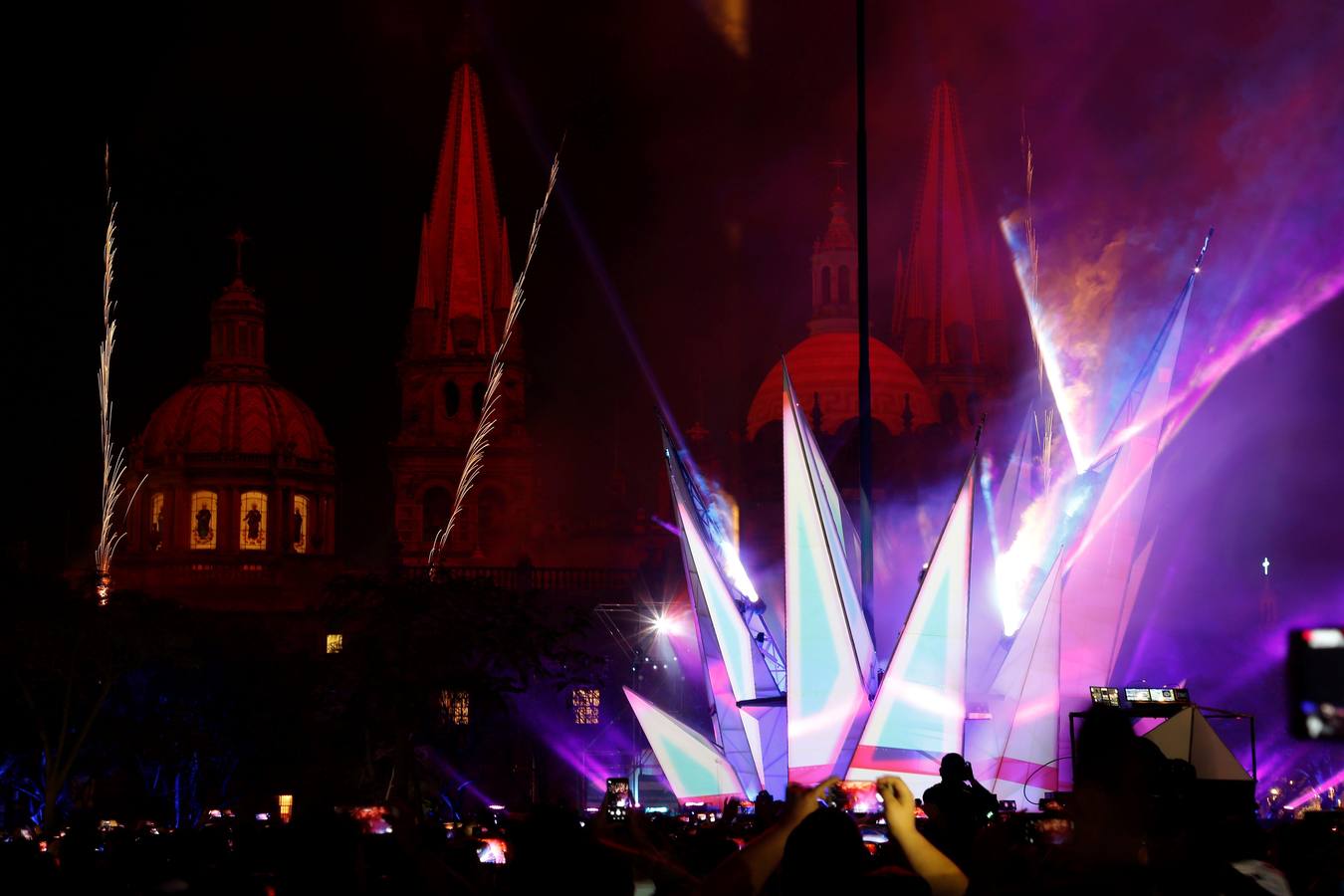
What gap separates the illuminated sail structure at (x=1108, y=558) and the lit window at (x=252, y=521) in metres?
59.1

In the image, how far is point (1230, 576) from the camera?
140 ft

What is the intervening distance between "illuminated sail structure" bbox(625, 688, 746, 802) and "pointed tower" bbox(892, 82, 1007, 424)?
4479 cm

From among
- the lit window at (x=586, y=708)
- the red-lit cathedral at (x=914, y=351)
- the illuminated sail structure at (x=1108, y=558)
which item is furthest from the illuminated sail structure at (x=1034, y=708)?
the red-lit cathedral at (x=914, y=351)

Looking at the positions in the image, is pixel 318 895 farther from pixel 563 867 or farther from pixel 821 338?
pixel 821 338

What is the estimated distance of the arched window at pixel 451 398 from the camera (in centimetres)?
7775

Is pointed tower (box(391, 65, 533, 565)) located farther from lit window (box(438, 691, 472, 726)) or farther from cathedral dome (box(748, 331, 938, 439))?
lit window (box(438, 691, 472, 726))

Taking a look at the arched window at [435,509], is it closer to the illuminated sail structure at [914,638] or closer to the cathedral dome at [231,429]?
the cathedral dome at [231,429]

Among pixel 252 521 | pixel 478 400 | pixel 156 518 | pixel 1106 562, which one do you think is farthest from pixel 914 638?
pixel 156 518

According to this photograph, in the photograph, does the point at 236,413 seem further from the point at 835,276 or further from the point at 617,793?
the point at 617,793

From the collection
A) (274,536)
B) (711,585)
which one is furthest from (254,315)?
(711,585)

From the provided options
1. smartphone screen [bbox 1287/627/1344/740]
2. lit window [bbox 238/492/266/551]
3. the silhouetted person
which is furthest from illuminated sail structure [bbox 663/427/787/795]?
lit window [bbox 238/492/266/551]

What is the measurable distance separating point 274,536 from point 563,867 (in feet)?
263

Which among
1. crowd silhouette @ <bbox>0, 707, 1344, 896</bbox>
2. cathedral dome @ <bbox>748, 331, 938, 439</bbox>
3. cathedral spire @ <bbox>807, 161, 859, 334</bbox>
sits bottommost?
crowd silhouette @ <bbox>0, 707, 1344, 896</bbox>

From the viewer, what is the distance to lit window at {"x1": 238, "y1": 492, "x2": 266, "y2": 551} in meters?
84.9
